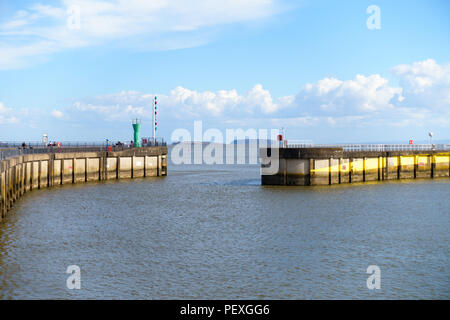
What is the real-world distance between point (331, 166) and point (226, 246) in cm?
3451

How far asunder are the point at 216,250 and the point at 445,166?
2447 inches

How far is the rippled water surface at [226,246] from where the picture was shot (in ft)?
64.9

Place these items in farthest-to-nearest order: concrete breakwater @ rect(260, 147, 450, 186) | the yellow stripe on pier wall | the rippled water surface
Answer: the yellow stripe on pier wall
concrete breakwater @ rect(260, 147, 450, 186)
the rippled water surface

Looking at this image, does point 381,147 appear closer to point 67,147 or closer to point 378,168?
point 378,168

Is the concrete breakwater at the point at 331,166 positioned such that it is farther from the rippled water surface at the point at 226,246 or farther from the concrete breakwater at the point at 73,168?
the concrete breakwater at the point at 73,168

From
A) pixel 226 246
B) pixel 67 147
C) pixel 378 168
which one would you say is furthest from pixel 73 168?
pixel 378 168

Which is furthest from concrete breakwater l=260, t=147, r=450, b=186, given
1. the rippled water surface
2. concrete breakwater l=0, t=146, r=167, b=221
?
concrete breakwater l=0, t=146, r=167, b=221

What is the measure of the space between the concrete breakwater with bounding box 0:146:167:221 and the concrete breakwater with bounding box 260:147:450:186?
23665 millimetres

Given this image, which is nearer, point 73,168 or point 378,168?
point 73,168

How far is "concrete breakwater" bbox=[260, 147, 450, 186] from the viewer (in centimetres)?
5638

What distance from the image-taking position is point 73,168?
62.6 m

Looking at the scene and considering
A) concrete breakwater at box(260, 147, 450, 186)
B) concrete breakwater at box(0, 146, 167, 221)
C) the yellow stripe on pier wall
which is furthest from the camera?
the yellow stripe on pier wall

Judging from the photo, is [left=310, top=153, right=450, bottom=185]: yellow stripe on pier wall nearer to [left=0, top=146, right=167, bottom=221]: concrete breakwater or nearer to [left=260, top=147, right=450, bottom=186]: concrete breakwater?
[left=260, top=147, right=450, bottom=186]: concrete breakwater
